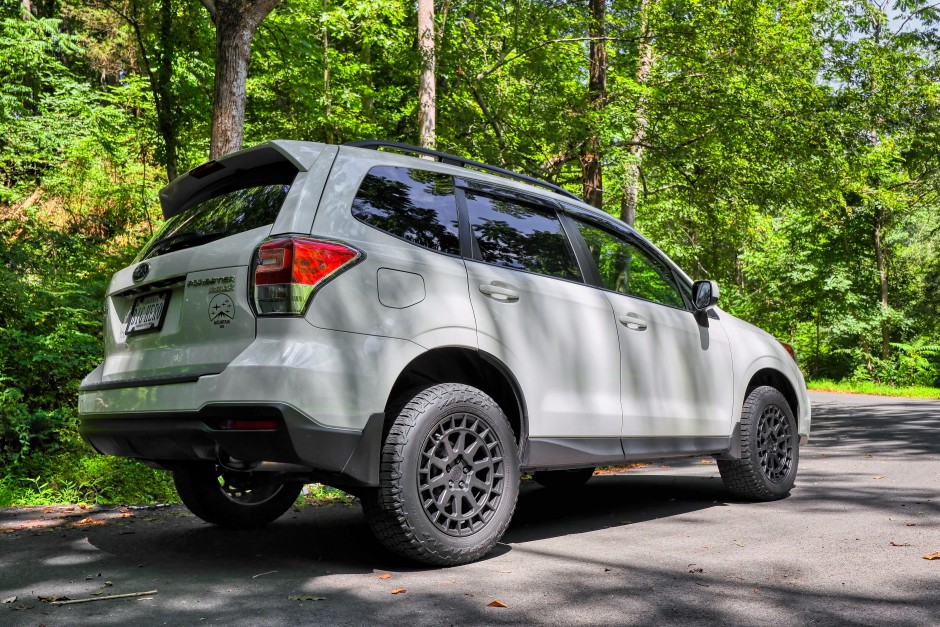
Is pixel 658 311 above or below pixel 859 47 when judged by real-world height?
below

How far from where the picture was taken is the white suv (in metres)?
3.54

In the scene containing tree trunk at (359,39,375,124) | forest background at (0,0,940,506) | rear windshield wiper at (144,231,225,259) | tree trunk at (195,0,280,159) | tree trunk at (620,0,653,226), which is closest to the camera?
rear windshield wiper at (144,231,225,259)

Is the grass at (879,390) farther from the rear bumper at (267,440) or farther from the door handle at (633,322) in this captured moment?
the rear bumper at (267,440)

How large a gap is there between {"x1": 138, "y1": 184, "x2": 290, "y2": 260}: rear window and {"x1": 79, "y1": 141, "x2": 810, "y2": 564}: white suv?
0.05 ft

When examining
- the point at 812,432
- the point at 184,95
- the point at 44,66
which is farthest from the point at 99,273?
the point at 812,432

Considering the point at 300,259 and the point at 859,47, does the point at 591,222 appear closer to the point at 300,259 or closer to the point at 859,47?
the point at 300,259

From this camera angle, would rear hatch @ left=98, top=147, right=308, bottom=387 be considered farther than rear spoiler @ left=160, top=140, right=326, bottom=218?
No

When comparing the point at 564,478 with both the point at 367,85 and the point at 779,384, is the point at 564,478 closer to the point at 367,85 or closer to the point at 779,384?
the point at 779,384

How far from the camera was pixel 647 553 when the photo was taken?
440 centimetres

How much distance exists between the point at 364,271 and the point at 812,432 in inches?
396

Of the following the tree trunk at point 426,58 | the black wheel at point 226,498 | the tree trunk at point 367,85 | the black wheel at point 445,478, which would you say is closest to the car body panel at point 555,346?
the black wheel at point 445,478

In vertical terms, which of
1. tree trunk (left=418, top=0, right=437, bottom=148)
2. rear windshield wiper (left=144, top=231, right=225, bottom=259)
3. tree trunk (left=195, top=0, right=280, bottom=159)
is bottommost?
rear windshield wiper (left=144, top=231, right=225, bottom=259)

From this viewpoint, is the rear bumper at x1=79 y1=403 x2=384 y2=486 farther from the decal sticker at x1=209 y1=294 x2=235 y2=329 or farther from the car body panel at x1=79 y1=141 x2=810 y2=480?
the decal sticker at x1=209 y1=294 x2=235 y2=329

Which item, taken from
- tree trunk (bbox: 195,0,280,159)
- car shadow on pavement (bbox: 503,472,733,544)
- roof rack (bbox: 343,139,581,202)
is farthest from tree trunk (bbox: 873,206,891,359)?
roof rack (bbox: 343,139,581,202)
